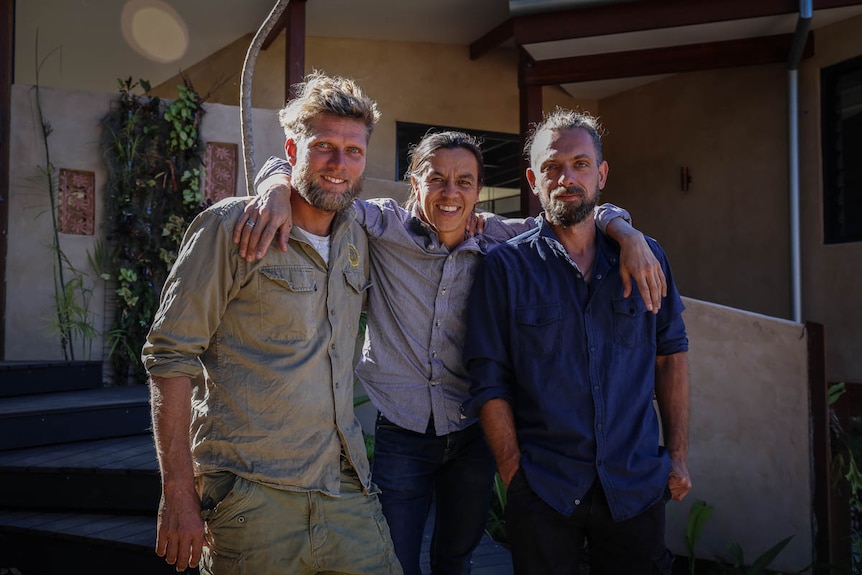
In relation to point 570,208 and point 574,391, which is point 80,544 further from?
point 570,208

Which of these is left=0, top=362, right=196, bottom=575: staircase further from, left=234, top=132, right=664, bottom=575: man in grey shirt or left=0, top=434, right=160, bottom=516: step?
left=234, top=132, right=664, bottom=575: man in grey shirt

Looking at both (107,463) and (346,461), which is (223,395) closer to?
(346,461)

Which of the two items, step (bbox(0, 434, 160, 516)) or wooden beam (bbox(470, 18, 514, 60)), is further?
wooden beam (bbox(470, 18, 514, 60))

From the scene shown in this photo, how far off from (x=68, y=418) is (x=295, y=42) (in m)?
3.86

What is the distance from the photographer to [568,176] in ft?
8.55

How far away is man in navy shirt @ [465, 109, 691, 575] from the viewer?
2377mm

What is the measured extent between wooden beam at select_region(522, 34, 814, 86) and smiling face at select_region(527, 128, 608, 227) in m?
4.74

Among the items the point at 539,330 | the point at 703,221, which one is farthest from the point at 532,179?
the point at 703,221

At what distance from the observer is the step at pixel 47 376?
502 centimetres

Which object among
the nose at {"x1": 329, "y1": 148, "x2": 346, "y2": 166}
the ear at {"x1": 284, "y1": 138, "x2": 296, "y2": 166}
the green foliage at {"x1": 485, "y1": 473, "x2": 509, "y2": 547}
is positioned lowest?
the green foliage at {"x1": 485, "y1": 473, "x2": 509, "y2": 547}

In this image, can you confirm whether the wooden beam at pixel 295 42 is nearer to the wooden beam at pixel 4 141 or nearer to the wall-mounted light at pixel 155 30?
the wall-mounted light at pixel 155 30

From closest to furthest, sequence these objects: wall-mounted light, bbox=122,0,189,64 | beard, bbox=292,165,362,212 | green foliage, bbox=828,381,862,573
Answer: beard, bbox=292,165,362,212 < green foliage, bbox=828,381,862,573 < wall-mounted light, bbox=122,0,189,64

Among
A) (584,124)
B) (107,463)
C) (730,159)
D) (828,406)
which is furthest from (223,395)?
(730,159)

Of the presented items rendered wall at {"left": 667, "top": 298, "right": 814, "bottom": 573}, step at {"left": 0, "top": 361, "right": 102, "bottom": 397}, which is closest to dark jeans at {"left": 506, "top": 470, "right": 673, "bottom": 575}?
rendered wall at {"left": 667, "top": 298, "right": 814, "bottom": 573}
